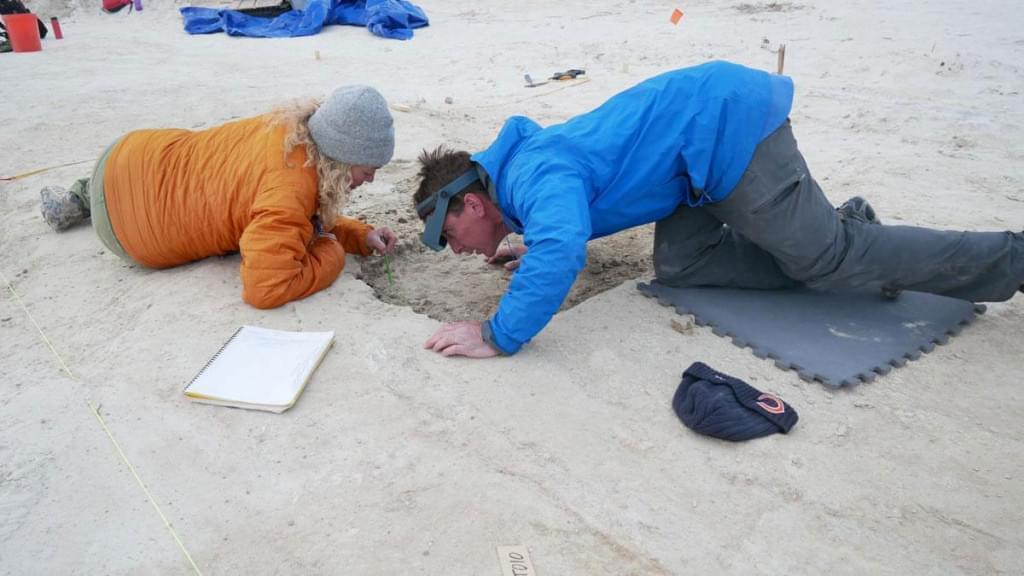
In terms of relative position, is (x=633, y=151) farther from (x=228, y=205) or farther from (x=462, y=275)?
(x=228, y=205)

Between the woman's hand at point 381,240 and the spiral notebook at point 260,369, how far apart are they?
771mm

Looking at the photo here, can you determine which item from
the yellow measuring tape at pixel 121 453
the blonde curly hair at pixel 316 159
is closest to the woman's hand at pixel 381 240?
the blonde curly hair at pixel 316 159

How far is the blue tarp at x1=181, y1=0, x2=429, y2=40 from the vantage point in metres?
9.64

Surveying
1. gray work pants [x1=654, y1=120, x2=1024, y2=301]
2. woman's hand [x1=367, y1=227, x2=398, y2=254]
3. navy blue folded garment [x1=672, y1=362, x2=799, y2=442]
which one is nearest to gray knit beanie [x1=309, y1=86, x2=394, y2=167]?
woman's hand [x1=367, y1=227, x2=398, y2=254]

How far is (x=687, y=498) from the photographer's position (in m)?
2.05

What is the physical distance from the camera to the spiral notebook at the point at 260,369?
241cm

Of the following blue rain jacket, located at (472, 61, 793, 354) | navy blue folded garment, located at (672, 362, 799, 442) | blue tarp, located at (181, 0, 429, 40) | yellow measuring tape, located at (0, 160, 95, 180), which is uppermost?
blue rain jacket, located at (472, 61, 793, 354)

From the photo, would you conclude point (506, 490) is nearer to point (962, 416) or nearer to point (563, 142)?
point (563, 142)

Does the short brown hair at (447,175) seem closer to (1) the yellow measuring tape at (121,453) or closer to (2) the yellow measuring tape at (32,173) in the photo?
(1) the yellow measuring tape at (121,453)

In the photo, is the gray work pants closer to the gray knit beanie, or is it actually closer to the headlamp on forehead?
the headlamp on forehead

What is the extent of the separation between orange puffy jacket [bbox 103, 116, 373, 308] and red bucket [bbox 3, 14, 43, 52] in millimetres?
7486

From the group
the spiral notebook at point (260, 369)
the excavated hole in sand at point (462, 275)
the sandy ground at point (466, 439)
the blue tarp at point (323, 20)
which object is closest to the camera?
the sandy ground at point (466, 439)

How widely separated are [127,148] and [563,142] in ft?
6.31

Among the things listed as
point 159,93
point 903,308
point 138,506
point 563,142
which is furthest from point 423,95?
point 138,506
